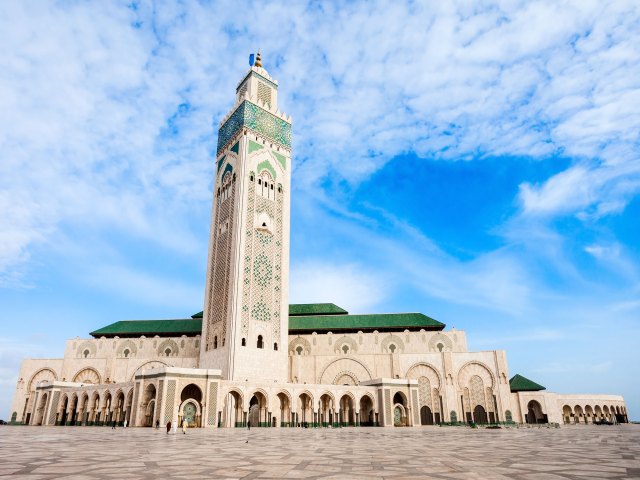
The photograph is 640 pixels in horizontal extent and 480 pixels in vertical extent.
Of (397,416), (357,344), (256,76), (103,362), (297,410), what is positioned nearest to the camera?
(297,410)

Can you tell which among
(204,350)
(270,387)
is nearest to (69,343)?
(204,350)

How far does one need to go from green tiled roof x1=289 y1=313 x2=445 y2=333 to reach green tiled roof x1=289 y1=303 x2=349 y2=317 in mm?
1101

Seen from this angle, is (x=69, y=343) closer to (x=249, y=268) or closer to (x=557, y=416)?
(x=249, y=268)

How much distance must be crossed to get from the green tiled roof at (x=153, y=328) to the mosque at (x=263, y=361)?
0.56ft

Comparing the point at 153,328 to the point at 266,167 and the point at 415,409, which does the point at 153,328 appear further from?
the point at 415,409

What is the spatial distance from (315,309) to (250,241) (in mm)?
12316

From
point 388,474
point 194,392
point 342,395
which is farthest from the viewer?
point 342,395

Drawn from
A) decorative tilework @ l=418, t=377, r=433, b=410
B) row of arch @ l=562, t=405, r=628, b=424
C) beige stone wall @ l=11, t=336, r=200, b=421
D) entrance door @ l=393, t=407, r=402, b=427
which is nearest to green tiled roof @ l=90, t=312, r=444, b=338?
beige stone wall @ l=11, t=336, r=200, b=421

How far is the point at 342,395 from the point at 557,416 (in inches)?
748

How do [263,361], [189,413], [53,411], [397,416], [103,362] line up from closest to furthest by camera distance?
[189,413]
[263,361]
[397,416]
[53,411]
[103,362]

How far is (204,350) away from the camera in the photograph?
3344cm

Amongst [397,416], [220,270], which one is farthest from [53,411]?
[397,416]

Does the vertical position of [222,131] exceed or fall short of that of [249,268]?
it exceeds it

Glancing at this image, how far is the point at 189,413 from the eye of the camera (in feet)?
88.6
